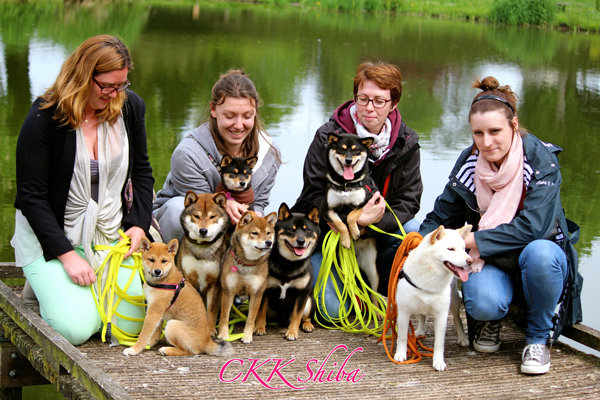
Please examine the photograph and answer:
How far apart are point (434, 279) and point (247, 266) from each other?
115cm

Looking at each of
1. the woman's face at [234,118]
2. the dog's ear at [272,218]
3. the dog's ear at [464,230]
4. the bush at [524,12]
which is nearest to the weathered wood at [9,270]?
the woman's face at [234,118]

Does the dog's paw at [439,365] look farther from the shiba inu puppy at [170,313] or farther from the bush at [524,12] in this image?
the bush at [524,12]

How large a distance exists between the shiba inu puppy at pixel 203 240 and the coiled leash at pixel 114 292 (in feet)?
1.00

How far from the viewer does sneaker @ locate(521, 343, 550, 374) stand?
136 inches

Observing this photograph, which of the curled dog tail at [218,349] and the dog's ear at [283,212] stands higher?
the dog's ear at [283,212]

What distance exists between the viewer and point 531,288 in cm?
353

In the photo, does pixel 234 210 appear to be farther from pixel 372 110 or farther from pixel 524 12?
pixel 524 12

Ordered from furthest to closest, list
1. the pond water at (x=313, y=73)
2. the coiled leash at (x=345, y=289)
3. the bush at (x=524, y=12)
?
the bush at (x=524, y=12), the pond water at (x=313, y=73), the coiled leash at (x=345, y=289)

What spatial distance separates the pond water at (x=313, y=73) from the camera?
9422 mm

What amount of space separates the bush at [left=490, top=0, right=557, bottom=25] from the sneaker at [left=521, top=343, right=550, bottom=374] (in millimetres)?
23501

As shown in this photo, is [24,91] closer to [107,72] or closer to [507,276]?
[107,72]

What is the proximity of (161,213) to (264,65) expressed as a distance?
1281cm

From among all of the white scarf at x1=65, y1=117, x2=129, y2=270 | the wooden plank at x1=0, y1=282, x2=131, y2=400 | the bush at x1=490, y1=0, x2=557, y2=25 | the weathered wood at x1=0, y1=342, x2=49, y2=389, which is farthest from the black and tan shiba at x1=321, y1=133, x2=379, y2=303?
the bush at x1=490, y1=0, x2=557, y2=25

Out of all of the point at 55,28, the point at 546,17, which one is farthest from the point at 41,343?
the point at 546,17
